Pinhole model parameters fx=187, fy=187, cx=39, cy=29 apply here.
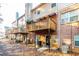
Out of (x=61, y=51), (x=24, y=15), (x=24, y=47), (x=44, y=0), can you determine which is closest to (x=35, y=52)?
(x=24, y=47)

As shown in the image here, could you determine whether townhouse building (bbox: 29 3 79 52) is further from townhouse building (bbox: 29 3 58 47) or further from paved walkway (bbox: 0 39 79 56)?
paved walkway (bbox: 0 39 79 56)

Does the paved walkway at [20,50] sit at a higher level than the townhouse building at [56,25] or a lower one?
lower

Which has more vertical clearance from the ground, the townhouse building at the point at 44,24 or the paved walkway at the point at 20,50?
the townhouse building at the point at 44,24

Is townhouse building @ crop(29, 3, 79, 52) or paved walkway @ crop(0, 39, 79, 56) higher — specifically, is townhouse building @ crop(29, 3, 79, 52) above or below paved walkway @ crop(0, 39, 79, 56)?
above

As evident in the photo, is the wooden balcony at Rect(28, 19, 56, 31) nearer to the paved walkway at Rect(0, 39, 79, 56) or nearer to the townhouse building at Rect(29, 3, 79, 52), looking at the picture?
the townhouse building at Rect(29, 3, 79, 52)

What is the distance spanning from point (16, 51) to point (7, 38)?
254 millimetres

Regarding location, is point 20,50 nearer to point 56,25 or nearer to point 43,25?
point 43,25

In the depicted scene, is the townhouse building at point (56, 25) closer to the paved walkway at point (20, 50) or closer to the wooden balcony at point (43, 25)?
the wooden balcony at point (43, 25)

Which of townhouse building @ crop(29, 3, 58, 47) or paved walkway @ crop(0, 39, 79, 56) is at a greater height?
townhouse building @ crop(29, 3, 58, 47)

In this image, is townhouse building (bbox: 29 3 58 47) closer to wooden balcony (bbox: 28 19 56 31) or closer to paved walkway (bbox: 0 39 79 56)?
wooden balcony (bbox: 28 19 56 31)

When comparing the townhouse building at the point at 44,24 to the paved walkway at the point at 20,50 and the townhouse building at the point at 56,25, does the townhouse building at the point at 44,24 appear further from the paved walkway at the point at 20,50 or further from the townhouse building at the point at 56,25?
the paved walkway at the point at 20,50

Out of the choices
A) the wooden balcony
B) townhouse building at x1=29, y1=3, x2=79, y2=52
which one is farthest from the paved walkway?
the wooden balcony

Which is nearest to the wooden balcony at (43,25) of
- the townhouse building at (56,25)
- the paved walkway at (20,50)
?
the townhouse building at (56,25)

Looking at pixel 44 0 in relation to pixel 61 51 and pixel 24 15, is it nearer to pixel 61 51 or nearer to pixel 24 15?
pixel 24 15
